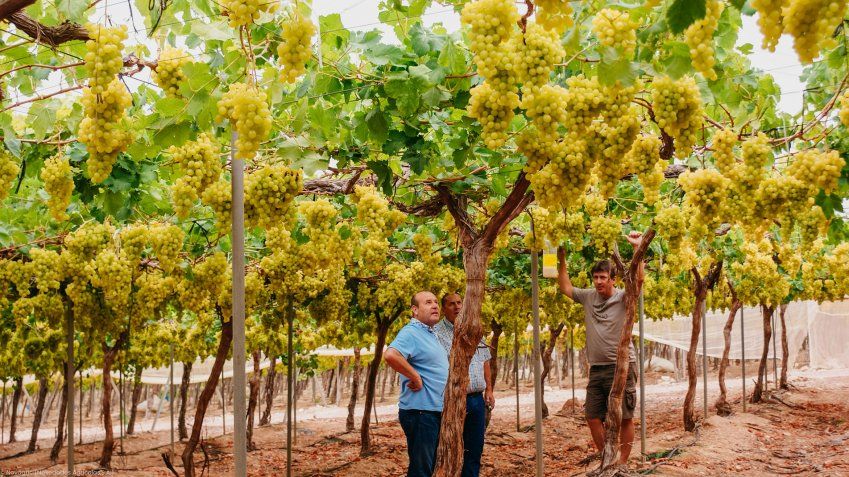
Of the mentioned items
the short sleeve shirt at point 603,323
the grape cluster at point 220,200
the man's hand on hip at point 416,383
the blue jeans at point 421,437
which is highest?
the grape cluster at point 220,200

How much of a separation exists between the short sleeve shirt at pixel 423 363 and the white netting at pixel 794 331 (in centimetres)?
1747

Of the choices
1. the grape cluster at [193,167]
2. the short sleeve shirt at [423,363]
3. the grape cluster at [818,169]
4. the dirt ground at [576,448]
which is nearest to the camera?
the grape cluster at [818,169]

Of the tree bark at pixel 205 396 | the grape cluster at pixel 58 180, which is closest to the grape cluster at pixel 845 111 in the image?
the grape cluster at pixel 58 180

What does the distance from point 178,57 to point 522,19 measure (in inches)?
55.2

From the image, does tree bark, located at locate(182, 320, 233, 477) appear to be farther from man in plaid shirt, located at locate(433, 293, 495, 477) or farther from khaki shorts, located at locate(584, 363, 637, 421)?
khaki shorts, located at locate(584, 363, 637, 421)

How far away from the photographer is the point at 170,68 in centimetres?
308

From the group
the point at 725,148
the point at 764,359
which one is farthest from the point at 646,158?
the point at 764,359

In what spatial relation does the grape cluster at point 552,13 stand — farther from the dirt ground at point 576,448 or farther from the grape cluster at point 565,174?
the dirt ground at point 576,448

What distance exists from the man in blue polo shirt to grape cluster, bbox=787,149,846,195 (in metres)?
2.84

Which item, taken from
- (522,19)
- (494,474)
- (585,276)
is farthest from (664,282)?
(522,19)

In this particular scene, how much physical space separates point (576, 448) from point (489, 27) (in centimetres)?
928

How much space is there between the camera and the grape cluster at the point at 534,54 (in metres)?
2.32

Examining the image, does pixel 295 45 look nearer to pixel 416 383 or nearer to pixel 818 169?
pixel 818 169

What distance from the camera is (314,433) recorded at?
15.9m
